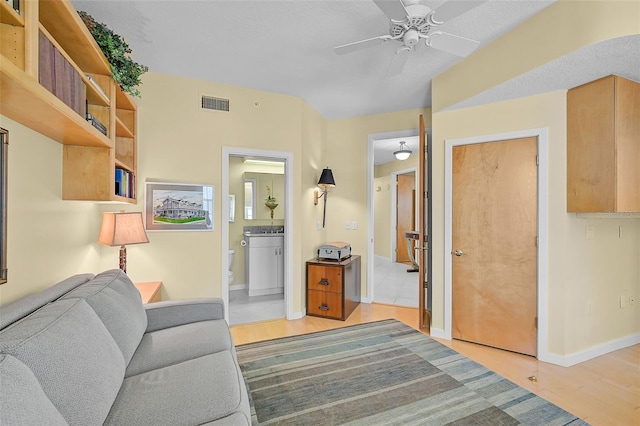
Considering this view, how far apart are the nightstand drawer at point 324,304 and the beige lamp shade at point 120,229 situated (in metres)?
1.96

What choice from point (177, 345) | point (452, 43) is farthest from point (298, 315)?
point (452, 43)

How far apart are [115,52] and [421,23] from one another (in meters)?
1.97

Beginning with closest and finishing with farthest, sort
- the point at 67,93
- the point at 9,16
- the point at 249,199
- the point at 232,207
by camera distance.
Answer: the point at 9,16, the point at 67,93, the point at 232,207, the point at 249,199

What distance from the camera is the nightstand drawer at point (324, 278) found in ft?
11.3

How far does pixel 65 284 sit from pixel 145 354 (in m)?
0.58

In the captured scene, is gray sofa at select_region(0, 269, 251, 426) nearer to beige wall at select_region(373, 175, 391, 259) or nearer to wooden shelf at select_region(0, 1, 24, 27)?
wooden shelf at select_region(0, 1, 24, 27)

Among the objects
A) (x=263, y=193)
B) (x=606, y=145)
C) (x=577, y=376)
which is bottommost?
(x=577, y=376)

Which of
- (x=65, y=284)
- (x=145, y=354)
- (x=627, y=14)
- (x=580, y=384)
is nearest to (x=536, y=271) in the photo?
(x=580, y=384)

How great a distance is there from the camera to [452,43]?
194 centimetres

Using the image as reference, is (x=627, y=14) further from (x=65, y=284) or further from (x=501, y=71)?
(x=65, y=284)

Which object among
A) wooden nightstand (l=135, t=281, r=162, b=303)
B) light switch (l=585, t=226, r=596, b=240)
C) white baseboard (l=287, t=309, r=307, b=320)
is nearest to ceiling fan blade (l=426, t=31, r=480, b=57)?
light switch (l=585, t=226, r=596, b=240)

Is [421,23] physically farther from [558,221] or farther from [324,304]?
[324,304]

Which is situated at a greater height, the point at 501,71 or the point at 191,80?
the point at 191,80

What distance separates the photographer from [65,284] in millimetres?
1594
